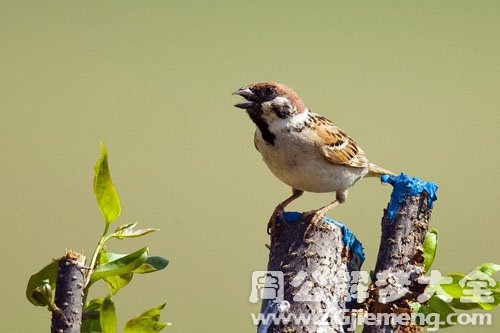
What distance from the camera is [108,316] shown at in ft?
5.37

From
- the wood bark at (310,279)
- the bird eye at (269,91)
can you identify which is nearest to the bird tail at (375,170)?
the bird eye at (269,91)

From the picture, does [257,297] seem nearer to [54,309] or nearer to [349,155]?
[54,309]

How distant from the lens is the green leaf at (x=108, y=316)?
1616 millimetres

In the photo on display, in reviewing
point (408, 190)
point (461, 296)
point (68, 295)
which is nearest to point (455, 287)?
point (461, 296)

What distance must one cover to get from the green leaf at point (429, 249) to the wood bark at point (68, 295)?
3.63 feet

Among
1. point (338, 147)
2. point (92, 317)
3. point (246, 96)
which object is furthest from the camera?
point (338, 147)

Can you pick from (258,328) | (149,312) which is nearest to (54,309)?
(149,312)

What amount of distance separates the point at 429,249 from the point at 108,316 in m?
1.06

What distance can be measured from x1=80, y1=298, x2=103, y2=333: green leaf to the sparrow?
1.20 metres

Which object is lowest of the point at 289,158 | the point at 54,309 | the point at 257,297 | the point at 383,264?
the point at 54,309

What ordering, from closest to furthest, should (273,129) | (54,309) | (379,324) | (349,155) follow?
1. (54,309)
2. (379,324)
3. (273,129)
4. (349,155)

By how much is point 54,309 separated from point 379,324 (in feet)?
3.14

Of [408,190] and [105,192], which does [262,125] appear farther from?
[105,192]

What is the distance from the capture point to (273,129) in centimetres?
306
